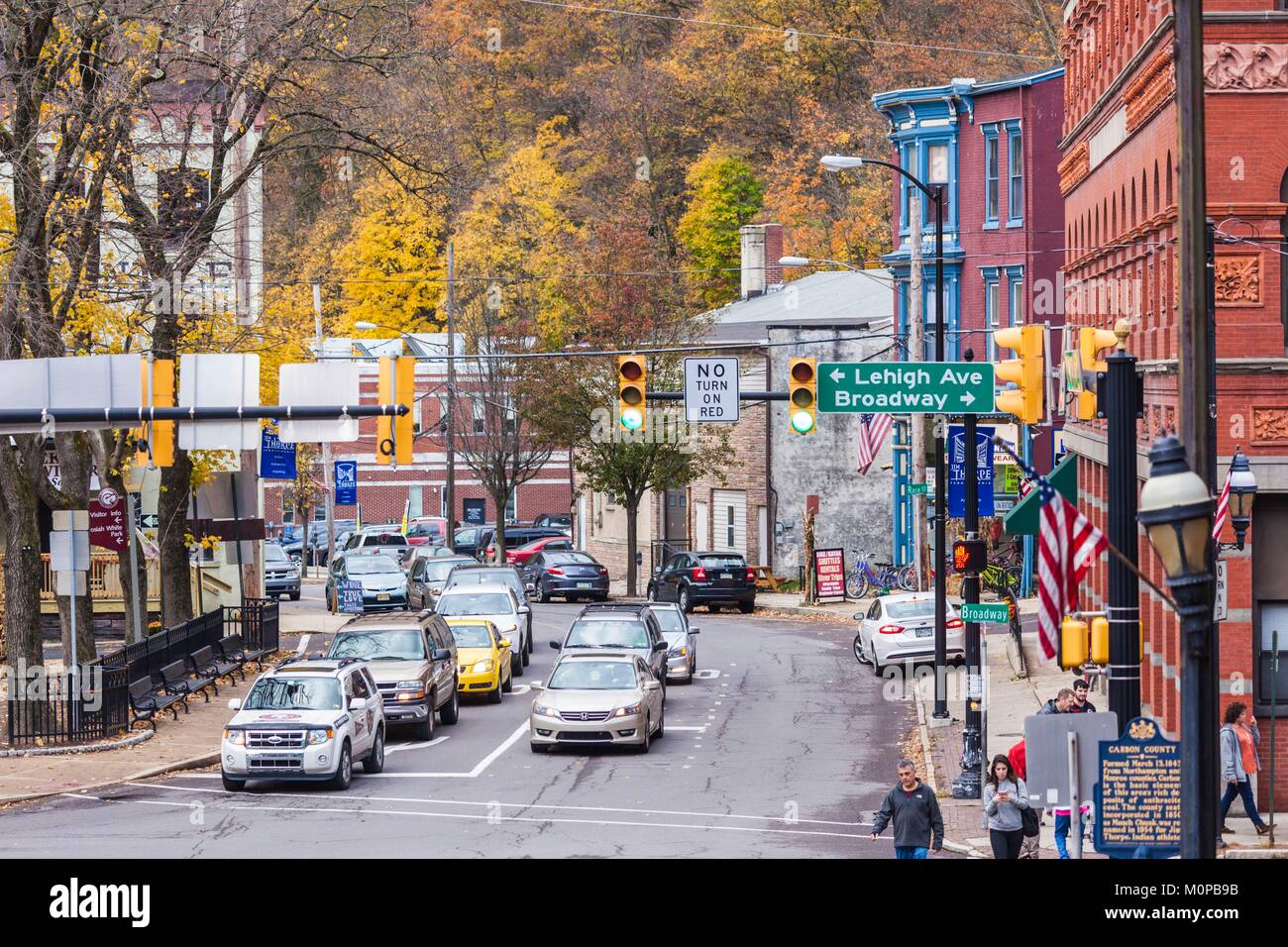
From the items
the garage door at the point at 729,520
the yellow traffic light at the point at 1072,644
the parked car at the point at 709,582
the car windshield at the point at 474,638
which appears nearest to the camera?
the yellow traffic light at the point at 1072,644

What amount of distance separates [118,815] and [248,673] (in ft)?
47.6

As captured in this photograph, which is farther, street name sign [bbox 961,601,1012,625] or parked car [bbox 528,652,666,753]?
parked car [bbox 528,652,666,753]

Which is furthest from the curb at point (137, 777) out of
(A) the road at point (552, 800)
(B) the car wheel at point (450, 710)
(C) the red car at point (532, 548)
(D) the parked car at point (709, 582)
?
(C) the red car at point (532, 548)

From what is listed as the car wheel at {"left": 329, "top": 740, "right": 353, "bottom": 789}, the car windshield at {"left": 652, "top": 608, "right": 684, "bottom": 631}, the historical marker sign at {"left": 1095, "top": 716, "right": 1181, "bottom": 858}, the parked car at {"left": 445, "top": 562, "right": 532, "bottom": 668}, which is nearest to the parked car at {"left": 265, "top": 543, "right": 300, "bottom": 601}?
the parked car at {"left": 445, "top": 562, "right": 532, "bottom": 668}

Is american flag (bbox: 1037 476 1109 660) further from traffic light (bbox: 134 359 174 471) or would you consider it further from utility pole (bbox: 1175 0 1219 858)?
traffic light (bbox: 134 359 174 471)

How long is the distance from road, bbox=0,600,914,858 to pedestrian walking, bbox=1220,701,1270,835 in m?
3.82

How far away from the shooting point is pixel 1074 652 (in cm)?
1366

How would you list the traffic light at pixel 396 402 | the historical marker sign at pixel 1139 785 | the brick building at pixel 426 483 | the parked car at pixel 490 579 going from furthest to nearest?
the brick building at pixel 426 483
the parked car at pixel 490 579
the traffic light at pixel 396 402
the historical marker sign at pixel 1139 785

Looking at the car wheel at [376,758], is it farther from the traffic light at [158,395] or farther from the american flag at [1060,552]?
the american flag at [1060,552]

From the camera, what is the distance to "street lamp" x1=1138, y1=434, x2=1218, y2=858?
1018cm

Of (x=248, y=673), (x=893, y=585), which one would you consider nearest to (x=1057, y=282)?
(x=893, y=585)

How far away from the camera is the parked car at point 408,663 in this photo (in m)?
27.5

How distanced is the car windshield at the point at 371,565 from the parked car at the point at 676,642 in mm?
15710

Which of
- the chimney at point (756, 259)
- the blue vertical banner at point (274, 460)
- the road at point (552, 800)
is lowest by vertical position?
the road at point (552, 800)
